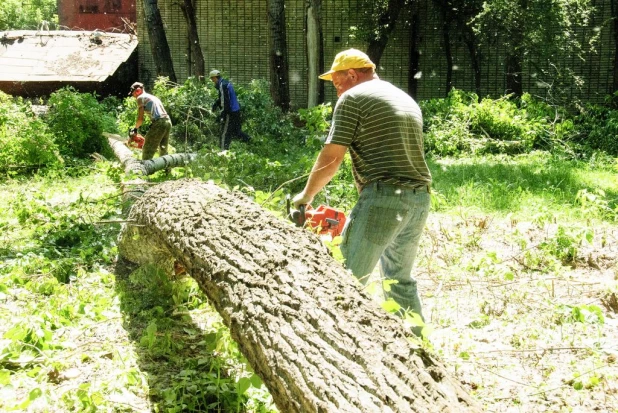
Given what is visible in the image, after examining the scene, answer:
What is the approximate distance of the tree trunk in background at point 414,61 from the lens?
731 inches

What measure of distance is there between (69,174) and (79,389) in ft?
28.1

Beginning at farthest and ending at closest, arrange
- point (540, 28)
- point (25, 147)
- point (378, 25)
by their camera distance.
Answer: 1. point (378, 25)
2. point (540, 28)
3. point (25, 147)

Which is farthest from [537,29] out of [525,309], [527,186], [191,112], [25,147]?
[525,309]

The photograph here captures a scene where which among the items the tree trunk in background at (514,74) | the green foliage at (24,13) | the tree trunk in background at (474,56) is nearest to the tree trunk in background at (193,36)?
the tree trunk in background at (474,56)

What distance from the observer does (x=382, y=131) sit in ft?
13.1

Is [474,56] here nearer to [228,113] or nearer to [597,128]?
[597,128]

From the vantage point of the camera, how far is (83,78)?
17344 millimetres

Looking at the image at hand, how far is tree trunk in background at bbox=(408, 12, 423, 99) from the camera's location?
60.9ft

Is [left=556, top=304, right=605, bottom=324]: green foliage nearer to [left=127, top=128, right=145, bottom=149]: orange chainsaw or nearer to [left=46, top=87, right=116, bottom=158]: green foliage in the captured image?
[left=127, top=128, right=145, bottom=149]: orange chainsaw

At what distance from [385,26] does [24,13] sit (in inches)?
1426

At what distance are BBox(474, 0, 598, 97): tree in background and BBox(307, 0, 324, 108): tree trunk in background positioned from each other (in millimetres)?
3831

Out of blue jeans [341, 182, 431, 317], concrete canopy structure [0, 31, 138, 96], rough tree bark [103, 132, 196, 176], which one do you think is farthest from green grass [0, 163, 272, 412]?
concrete canopy structure [0, 31, 138, 96]

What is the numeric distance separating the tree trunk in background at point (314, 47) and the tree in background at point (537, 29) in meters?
3.83

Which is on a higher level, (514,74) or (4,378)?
(514,74)
